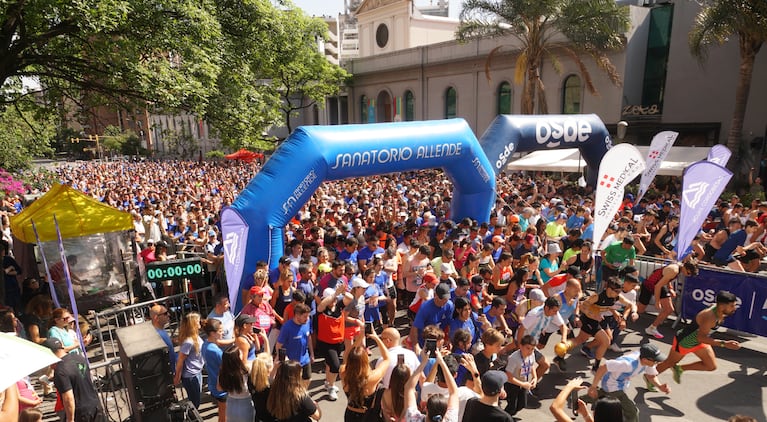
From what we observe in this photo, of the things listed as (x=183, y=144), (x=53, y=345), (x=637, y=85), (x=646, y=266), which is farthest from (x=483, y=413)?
(x=183, y=144)

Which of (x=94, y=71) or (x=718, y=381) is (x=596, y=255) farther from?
(x=94, y=71)

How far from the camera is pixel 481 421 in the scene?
3.51m

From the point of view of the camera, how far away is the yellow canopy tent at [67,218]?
320 inches

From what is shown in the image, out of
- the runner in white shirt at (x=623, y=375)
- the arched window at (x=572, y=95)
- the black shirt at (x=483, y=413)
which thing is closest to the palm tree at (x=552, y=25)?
the arched window at (x=572, y=95)

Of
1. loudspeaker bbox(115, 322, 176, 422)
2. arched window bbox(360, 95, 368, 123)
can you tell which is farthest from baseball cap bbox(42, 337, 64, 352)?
arched window bbox(360, 95, 368, 123)

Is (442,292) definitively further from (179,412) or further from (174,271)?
(174,271)

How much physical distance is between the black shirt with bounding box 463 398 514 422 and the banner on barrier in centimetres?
548

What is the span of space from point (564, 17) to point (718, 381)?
18.3 metres

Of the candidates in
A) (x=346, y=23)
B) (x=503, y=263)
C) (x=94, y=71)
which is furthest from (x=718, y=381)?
(x=346, y=23)

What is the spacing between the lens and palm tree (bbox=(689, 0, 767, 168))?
16.2 meters

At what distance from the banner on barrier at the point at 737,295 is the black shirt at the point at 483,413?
18.0 ft

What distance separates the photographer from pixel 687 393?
5.84 m

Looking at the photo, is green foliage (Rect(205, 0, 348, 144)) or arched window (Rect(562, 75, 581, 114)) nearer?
green foliage (Rect(205, 0, 348, 144))

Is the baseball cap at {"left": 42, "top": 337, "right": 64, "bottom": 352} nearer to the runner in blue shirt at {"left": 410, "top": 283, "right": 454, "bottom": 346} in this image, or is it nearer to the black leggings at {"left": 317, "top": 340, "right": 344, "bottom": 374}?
the black leggings at {"left": 317, "top": 340, "right": 344, "bottom": 374}
